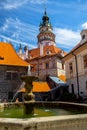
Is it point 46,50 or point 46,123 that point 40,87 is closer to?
point 46,50

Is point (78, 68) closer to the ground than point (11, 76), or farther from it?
farther from it

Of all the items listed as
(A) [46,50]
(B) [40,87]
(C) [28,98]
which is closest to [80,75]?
(B) [40,87]

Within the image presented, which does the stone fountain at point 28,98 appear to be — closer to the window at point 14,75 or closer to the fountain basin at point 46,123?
the fountain basin at point 46,123

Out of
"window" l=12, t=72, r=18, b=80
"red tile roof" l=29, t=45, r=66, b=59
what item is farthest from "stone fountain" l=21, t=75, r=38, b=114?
"red tile roof" l=29, t=45, r=66, b=59

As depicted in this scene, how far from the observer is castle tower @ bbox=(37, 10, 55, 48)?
2859 inches

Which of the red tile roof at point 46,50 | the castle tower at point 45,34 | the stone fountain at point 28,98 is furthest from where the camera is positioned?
the castle tower at point 45,34

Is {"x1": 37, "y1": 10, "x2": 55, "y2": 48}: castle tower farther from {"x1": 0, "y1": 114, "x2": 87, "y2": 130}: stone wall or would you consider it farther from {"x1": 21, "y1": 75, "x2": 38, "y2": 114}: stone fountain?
{"x1": 0, "y1": 114, "x2": 87, "y2": 130}: stone wall

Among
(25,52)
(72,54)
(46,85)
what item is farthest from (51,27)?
(72,54)

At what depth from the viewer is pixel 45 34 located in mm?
74562

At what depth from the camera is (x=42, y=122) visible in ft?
17.1

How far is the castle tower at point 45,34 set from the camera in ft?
238

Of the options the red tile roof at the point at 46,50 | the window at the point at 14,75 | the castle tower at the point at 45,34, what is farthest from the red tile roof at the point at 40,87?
the castle tower at the point at 45,34

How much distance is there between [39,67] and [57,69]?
5462 mm

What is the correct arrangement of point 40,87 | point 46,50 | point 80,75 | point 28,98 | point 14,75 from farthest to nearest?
point 46,50 → point 40,87 → point 14,75 → point 80,75 → point 28,98
